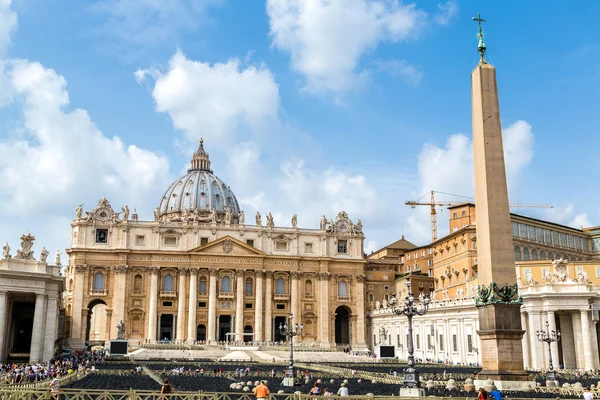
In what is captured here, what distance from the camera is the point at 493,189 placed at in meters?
21.3

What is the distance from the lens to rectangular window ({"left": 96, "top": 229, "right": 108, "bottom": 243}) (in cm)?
7975

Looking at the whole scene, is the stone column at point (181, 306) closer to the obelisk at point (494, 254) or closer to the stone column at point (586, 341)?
the stone column at point (586, 341)

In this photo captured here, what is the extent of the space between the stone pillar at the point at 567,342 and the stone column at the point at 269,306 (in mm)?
42329

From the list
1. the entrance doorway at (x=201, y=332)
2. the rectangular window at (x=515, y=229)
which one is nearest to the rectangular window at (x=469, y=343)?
the rectangular window at (x=515, y=229)

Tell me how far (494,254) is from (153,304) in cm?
6347

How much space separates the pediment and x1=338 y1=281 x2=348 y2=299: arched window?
11.3 meters

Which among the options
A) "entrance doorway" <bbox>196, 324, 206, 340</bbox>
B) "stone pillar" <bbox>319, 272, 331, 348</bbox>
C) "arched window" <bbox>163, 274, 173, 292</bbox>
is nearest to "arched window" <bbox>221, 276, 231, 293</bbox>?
"entrance doorway" <bbox>196, 324, 206, 340</bbox>

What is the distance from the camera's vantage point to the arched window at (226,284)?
81.6 metres

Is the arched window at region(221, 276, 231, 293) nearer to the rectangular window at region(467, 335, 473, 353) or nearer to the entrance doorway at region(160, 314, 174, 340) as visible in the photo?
the entrance doorway at region(160, 314, 174, 340)

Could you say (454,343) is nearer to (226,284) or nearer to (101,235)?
(226,284)

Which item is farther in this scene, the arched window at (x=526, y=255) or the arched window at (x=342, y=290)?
the arched window at (x=342, y=290)

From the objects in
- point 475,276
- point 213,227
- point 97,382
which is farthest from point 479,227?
point 213,227

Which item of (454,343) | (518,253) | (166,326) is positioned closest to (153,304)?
(166,326)

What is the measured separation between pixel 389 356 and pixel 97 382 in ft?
116
